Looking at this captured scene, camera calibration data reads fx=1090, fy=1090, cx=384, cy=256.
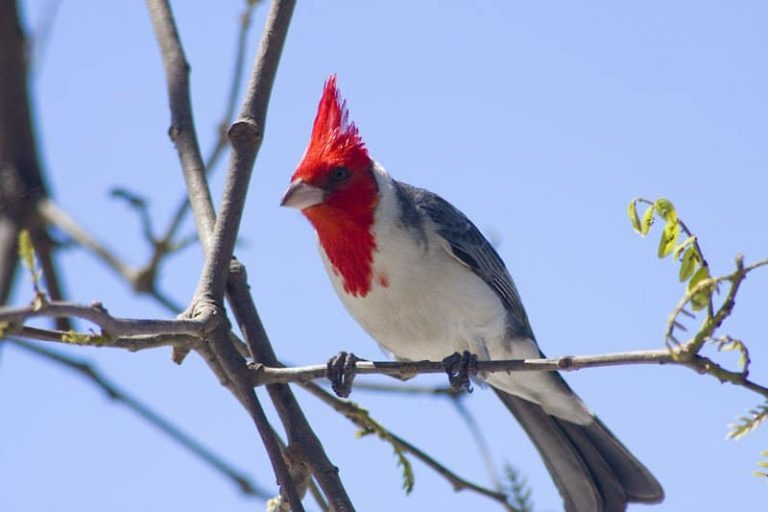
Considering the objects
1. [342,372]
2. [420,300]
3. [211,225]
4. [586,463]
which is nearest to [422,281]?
[420,300]

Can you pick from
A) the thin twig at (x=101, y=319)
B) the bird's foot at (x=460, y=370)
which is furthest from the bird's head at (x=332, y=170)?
the thin twig at (x=101, y=319)

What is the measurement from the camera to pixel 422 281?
4746 millimetres

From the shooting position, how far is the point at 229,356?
3357 millimetres

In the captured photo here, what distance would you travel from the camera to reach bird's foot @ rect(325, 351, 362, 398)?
388cm

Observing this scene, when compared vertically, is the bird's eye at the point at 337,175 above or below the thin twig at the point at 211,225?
above

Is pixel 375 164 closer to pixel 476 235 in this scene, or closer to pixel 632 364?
pixel 476 235

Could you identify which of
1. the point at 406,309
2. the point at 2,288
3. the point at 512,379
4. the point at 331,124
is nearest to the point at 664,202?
the point at 2,288

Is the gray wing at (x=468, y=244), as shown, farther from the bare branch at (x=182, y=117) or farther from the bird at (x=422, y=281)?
the bare branch at (x=182, y=117)

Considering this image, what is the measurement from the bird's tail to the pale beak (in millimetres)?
1533

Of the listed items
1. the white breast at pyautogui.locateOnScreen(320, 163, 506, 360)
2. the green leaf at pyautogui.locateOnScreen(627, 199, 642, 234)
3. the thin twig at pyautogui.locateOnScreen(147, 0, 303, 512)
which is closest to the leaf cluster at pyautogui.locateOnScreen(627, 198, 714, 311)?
the green leaf at pyautogui.locateOnScreen(627, 199, 642, 234)

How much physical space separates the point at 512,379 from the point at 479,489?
4.69ft

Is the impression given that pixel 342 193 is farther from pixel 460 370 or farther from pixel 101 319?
pixel 101 319

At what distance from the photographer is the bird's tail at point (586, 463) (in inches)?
201

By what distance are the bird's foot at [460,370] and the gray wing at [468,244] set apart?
745 millimetres
